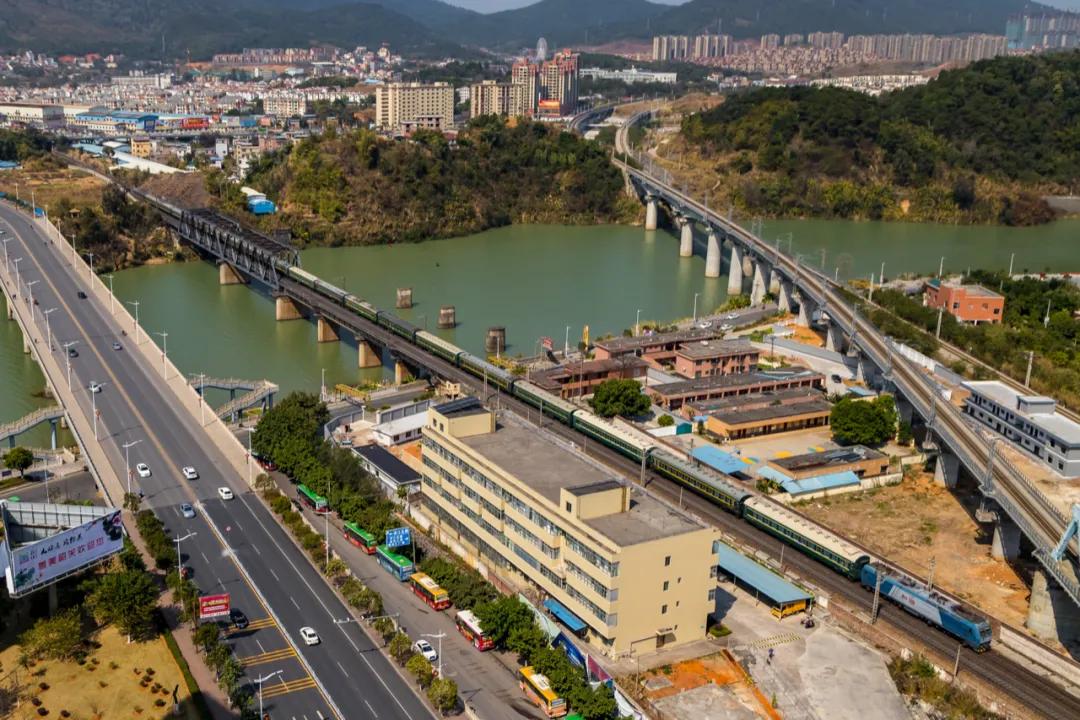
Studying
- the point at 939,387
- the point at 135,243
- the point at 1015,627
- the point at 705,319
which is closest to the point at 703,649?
the point at 1015,627

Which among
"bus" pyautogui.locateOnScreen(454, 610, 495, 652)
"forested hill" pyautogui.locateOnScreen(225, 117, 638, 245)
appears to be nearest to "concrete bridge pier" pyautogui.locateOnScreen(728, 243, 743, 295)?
"forested hill" pyautogui.locateOnScreen(225, 117, 638, 245)

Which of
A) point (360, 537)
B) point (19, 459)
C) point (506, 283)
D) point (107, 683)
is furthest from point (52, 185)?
point (107, 683)

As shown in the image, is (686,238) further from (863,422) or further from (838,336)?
(863,422)

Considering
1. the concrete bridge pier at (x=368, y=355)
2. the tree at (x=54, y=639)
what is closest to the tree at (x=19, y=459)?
the tree at (x=54, y=639)

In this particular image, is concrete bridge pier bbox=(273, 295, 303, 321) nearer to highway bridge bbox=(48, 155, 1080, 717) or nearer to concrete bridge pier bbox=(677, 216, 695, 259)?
highway bridge bbox=(48, 155, 1080, 717)

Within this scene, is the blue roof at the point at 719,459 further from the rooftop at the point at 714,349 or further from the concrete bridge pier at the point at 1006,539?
the rooftop at the point at 714,349

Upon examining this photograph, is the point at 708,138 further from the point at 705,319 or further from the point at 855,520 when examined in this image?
the point at 855,520
